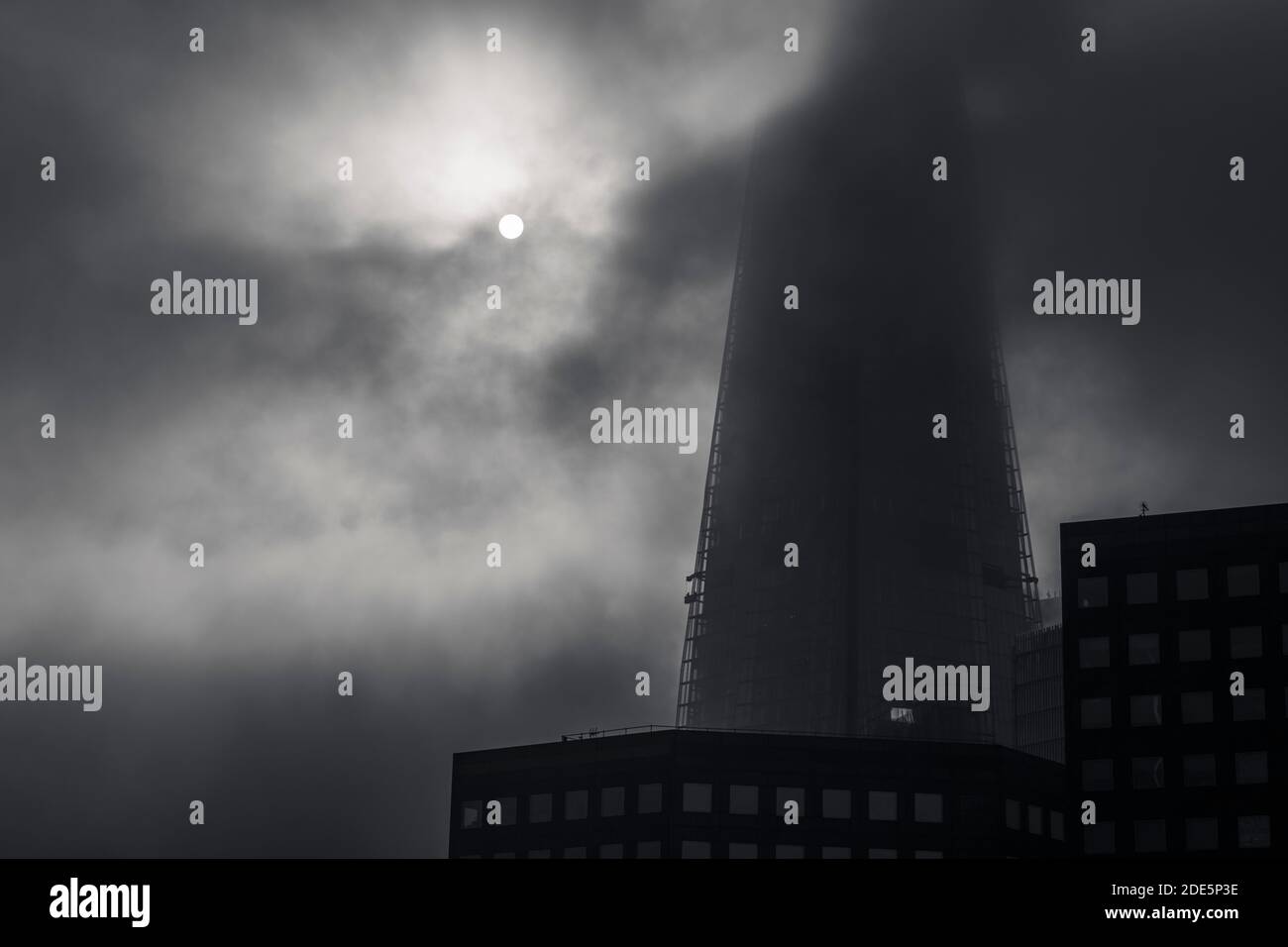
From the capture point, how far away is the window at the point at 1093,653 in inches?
5797

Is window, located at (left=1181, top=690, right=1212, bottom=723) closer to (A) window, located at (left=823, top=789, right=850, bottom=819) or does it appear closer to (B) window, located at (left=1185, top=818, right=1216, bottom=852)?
(B) window, located at (left=1185, top=818, right=1216, bottom=852)

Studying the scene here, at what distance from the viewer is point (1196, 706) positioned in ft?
469

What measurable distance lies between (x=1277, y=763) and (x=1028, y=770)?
93.9 ft

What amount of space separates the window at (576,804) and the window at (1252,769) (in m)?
52.6

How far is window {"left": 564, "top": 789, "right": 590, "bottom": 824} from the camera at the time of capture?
15250cm

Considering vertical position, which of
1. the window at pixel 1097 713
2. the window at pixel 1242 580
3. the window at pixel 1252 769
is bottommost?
the window at pixel 1252 769

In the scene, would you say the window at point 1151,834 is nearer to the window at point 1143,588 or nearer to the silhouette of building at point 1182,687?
the silhouette of building at point 1182,687

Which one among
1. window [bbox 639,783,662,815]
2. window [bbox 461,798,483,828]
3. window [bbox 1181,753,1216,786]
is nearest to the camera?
window [bbox 1181,753,1216,786]

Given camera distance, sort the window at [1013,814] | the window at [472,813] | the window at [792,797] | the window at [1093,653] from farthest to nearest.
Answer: the window at [472,813], the window at [1013,814], the window at [792,797], the window at [1093,653]

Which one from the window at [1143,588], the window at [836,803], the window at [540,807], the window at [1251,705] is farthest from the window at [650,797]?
the window at [1251,705]

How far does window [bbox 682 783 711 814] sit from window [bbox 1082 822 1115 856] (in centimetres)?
3046

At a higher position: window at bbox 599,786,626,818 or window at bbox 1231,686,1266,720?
window at bbox 1231,686,1266,720

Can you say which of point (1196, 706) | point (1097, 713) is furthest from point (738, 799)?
point (1196, 706)

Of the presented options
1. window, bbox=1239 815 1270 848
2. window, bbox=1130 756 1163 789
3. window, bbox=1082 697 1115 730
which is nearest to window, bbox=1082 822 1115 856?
window, bbox=1130 756 1163 789
